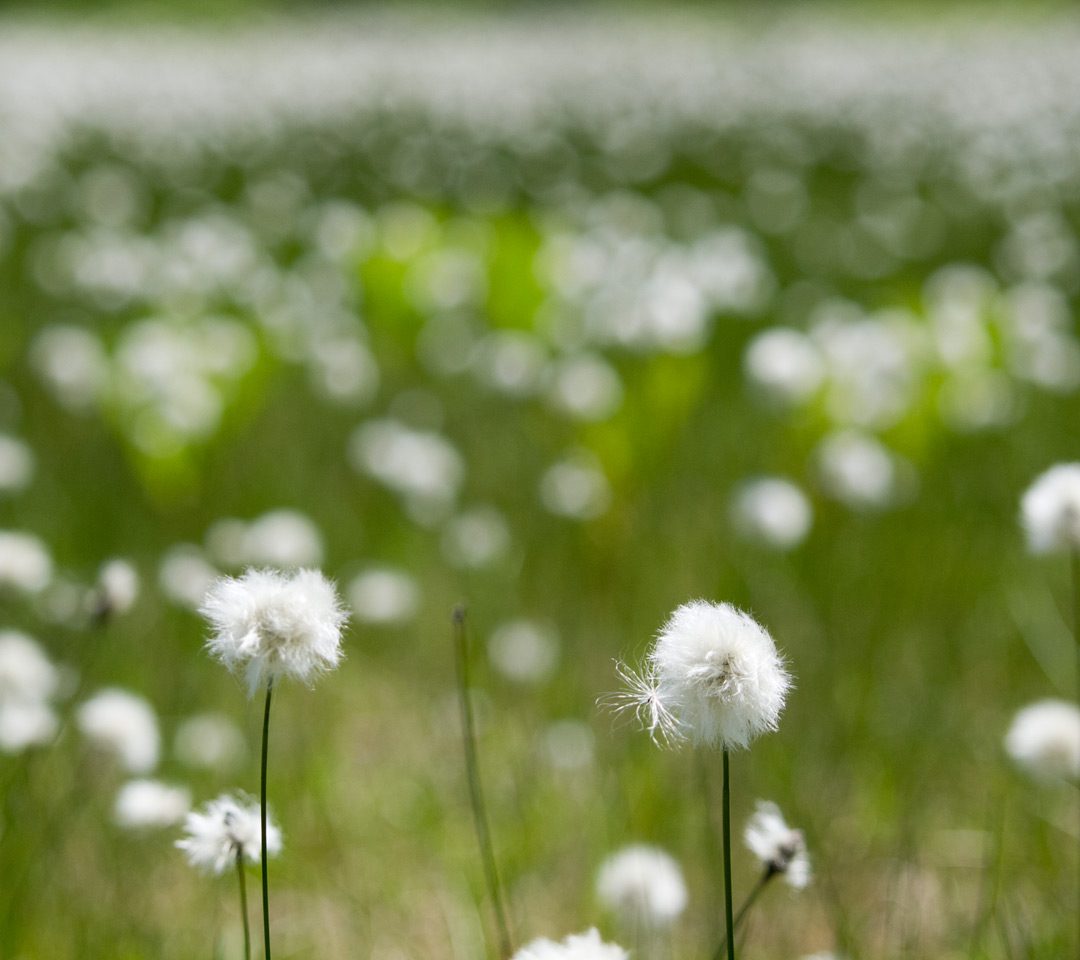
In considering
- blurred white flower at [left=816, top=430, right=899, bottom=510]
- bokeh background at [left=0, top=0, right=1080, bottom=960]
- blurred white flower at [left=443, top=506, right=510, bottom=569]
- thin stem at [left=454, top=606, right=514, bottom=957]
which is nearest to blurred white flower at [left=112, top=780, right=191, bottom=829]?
bokeh background at [left=0, top=0, right=1080, bottom=960]

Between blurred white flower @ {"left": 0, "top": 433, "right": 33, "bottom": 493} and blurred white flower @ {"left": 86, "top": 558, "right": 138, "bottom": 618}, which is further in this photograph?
blurred white flower @ {"left": 0, "top": 433, "right": 33, "bottom": 493}

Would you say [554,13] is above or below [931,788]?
above

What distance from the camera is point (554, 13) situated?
765 inches

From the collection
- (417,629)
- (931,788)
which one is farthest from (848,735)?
(417,629)

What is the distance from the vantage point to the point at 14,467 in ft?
7.04

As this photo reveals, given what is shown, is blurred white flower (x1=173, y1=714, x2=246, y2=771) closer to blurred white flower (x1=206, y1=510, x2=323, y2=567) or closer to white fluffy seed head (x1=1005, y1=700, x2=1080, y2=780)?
blurred white flower (x1=206, y1=510, x2=323, y2=567)

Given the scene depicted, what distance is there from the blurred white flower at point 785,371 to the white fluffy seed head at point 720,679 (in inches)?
60.6

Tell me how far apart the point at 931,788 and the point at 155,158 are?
5112mm

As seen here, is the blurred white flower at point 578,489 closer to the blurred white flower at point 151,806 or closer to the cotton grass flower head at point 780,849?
the blurred white flower at point 151,806

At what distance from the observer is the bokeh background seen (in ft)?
4.31

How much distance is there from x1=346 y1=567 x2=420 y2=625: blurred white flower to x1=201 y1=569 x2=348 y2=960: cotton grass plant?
3.80 ft

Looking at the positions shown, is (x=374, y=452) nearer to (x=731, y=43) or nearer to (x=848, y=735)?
(x=848, y=735)

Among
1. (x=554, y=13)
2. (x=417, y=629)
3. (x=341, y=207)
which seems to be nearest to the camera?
(x=417, y=629)

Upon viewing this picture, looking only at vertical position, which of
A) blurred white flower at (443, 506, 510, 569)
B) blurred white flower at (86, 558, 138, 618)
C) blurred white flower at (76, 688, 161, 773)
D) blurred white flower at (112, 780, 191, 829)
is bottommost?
blurred white flower at (112, 780, 191, 829)
